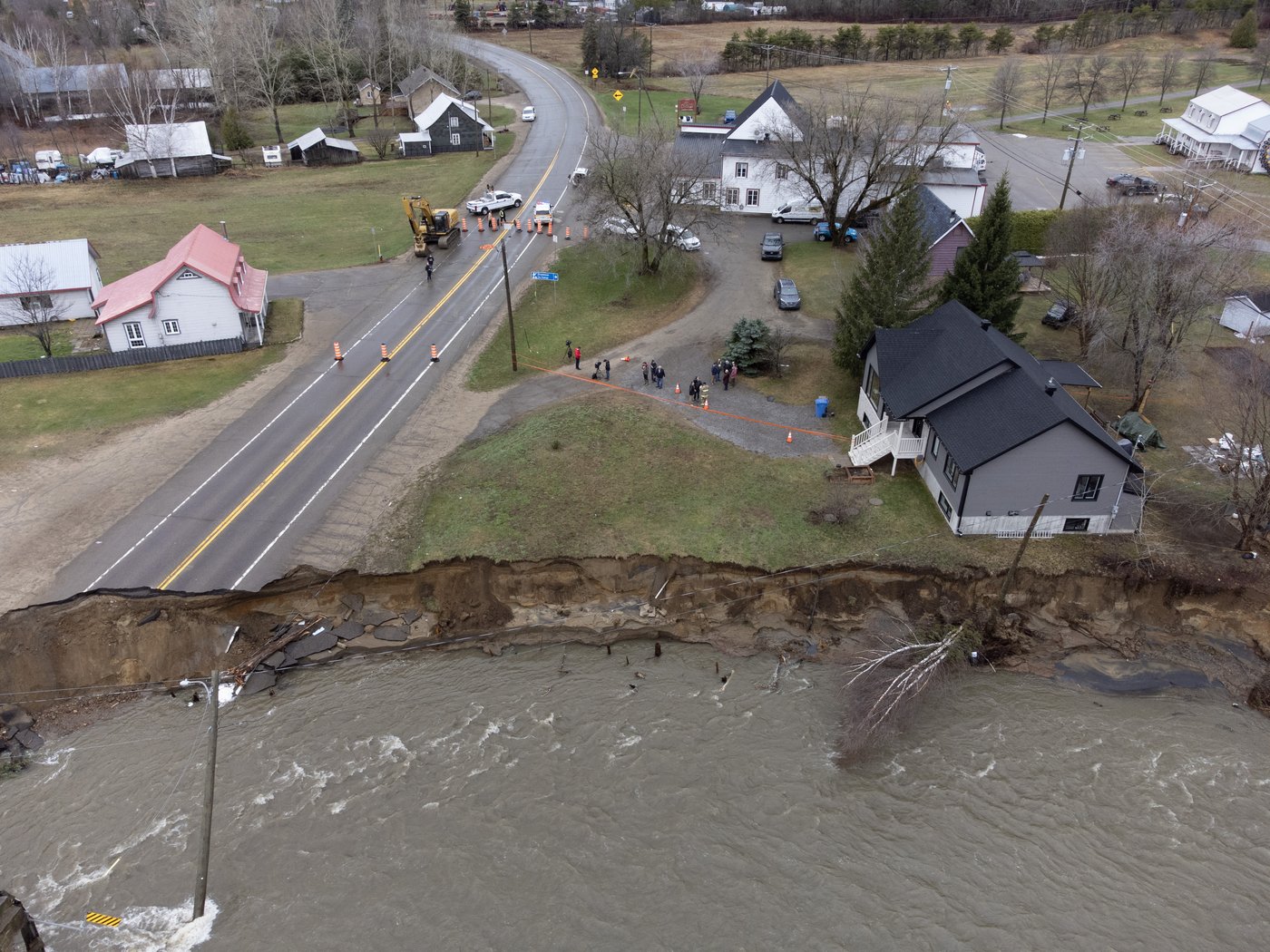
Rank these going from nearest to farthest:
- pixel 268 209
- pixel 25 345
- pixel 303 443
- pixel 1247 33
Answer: pixel 303 443, pixel 25 345, pixel 268 209, pixel 1247 33

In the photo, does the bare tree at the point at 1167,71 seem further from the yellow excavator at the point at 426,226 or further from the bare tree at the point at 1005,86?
the yellow excavator at the point at 426,226

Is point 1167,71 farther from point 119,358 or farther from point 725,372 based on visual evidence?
point 119,358

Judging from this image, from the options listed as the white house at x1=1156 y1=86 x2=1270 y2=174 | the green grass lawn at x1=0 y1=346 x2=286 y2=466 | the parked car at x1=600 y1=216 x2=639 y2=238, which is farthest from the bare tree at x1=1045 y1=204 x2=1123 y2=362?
the green grass lawn at x1=0 y1=346 x2=286 y2=466

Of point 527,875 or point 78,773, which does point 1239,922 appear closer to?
point 527,875

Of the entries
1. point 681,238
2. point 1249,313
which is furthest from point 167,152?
point 1249,313

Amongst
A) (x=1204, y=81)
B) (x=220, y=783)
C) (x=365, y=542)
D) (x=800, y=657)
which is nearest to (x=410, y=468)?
(x=365, y=542)

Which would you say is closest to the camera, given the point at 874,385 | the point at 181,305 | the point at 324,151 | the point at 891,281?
the point at 874,385

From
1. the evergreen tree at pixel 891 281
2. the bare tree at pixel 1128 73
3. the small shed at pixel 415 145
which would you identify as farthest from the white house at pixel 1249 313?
the small shed at pixel 415 145
